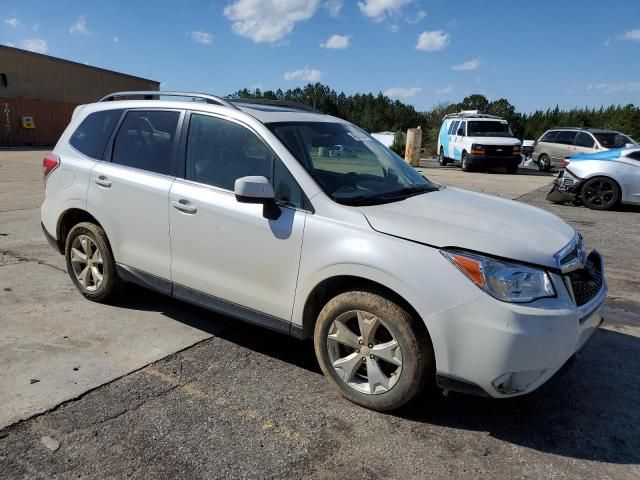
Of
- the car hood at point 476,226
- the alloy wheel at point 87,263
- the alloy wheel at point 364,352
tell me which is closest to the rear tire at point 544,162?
the car hood at point 476,226

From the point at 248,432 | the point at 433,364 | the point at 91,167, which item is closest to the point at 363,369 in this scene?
the point at 433,364

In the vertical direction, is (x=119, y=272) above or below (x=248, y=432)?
above

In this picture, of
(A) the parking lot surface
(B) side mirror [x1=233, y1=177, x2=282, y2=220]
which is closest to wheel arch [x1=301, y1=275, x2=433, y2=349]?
(A) the parking lot surface

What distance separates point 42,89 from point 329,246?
128ft

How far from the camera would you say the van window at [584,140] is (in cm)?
1867

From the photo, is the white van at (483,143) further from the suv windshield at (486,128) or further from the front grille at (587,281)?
the front grille at (587,281)

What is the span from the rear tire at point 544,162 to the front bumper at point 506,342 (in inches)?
807

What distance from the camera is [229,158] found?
11.8ft

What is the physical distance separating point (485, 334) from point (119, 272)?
3014mm

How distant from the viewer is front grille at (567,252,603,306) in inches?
113

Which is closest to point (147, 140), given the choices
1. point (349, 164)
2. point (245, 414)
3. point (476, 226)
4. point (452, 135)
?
point (349, 164)

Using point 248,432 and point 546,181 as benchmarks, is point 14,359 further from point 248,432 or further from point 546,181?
Result: point 546,181

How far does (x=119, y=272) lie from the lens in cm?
426

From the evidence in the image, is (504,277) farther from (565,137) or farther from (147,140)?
(565,137)
